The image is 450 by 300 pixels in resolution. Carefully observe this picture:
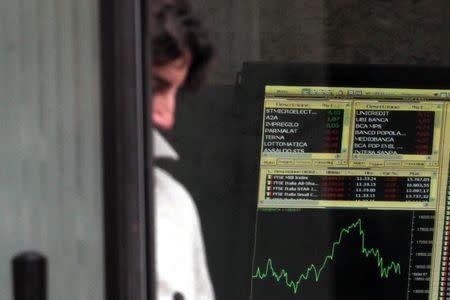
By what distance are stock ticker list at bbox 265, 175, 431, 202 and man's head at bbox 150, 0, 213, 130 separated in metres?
0.43

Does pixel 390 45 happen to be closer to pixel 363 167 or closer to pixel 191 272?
pixel 363 167

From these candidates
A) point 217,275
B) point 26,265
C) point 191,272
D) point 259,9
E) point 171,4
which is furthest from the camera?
point 259,9

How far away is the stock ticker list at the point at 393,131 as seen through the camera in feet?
6.36

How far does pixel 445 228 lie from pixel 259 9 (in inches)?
27.2

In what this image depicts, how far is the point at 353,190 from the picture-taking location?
1.95 meters

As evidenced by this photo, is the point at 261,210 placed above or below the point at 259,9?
below

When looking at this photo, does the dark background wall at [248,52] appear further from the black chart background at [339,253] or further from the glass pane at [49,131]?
the glass pane at [49,131]

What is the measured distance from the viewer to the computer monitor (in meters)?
1.93

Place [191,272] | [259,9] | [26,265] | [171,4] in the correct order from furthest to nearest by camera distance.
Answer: [259,9] → [191,272] → [171,4] → [26,265]

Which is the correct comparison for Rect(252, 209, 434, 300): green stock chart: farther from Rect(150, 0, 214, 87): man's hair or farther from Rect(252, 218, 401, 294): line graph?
Rect(150, 0, 214, 87): man's hair

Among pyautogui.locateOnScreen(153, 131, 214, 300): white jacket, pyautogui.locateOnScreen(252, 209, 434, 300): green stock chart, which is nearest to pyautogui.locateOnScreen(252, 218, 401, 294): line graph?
pyautogui.locateOnScreen(252, 209, 434, 300): green stock chart

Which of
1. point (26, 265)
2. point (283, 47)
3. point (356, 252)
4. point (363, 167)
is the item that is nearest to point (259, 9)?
point (283, 47)

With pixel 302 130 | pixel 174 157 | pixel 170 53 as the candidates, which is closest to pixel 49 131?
pixel 170 53

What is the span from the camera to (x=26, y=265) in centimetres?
123
